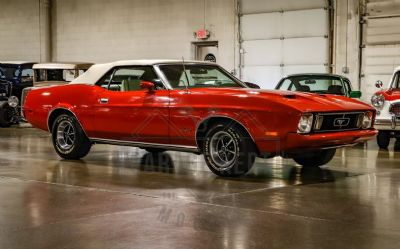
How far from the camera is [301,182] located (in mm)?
6996

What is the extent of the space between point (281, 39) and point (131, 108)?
1050 cm

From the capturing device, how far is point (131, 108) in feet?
26.2

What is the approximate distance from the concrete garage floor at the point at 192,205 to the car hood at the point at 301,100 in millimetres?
868

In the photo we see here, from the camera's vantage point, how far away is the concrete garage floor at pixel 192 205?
441 cm

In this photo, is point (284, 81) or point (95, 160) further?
point (284, 81)

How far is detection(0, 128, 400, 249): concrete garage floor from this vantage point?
14.5 ft

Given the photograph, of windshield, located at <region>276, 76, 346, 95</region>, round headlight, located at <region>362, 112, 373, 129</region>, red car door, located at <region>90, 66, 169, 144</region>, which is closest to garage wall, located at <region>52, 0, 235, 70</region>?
windshield, located at <region>276, 76, 346, 95</region>

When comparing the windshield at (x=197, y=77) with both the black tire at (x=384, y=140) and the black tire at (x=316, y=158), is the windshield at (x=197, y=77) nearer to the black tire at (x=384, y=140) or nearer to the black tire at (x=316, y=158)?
the black tire at (x=316, y=158)

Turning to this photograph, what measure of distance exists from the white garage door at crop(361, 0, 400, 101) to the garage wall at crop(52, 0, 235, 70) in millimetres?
4344

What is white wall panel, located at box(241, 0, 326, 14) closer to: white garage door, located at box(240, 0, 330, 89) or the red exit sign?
white garage door, located at box(240, 0, 330, 89)

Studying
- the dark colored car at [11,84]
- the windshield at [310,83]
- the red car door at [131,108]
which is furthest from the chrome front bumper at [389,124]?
the dark colored car at [11,84]

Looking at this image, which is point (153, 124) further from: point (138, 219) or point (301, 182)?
point (138, 219)

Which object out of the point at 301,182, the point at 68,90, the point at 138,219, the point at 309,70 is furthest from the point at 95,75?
the point at 309,70

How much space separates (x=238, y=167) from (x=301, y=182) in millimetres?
753
